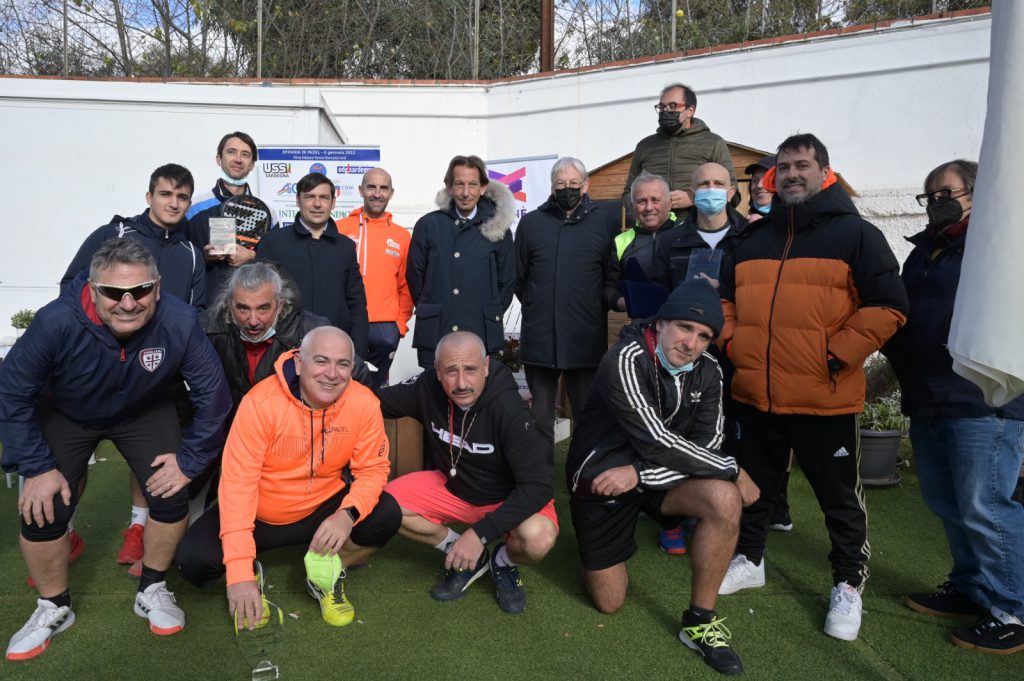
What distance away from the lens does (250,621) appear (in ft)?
8.71

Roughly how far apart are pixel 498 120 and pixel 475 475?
713cm

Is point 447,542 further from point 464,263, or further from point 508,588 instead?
point 464,263

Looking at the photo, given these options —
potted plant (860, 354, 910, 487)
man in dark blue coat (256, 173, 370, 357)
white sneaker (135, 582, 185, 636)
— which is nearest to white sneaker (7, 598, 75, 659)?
white sneaker (135, 582, 185, 636)

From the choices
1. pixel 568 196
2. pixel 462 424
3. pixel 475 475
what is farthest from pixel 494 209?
pixel 475 475

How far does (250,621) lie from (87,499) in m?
2.70

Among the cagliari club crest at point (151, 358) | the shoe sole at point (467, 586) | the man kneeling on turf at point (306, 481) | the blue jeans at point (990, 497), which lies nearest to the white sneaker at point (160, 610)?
the man kneeling on turf at point (306, 481)

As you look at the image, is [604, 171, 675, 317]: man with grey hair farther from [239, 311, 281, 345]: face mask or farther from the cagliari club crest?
the cagliari club crest

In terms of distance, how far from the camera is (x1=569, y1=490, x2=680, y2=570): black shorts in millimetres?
3178

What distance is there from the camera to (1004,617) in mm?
2910

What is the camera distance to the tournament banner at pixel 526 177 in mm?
8164

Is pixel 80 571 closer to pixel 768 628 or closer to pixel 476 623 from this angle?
pixel 476 623

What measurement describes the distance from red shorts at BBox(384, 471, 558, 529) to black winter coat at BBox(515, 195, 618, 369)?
44.8 inches

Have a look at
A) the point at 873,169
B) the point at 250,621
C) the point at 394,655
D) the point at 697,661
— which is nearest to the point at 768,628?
the point at 697,661

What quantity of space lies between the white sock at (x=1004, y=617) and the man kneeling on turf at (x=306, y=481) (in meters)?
2.52
